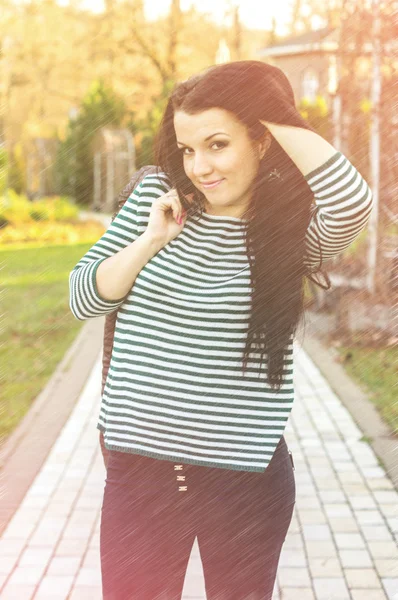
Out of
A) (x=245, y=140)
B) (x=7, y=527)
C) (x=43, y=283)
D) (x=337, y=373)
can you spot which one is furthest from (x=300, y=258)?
(x=43, y=283)

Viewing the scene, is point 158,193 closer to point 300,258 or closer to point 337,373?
point 300,258

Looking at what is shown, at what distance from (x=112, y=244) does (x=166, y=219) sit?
0.51 ft

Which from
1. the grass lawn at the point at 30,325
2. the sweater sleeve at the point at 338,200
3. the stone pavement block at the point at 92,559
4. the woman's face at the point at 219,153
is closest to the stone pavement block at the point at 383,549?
the stone pavement block at the point at 92,559

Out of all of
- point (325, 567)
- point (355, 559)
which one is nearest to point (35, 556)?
point (325, 567)

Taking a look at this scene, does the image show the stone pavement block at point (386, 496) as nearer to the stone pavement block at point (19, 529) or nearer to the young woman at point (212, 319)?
the stone pavement block at point (19, 529)

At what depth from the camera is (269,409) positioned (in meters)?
1.82

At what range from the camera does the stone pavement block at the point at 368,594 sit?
3244 millimetres

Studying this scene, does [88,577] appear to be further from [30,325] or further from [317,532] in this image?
[30,325]

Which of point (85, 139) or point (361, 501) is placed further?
point (85, 139)

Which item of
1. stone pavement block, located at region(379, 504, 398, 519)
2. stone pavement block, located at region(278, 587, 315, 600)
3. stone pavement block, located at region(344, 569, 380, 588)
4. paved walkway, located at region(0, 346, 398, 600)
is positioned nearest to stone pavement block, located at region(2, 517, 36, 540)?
paved walkway, located at region(0, 346, 398, 600)

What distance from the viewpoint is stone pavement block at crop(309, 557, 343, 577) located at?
3467 mm

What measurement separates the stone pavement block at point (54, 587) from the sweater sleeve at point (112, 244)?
5.89 feet

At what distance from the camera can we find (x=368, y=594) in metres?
3.27

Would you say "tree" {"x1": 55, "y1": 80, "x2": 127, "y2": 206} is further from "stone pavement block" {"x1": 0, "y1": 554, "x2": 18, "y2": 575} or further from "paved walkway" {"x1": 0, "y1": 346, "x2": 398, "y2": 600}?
"stone pavement block" {"x1": 0, "y1": 554, "x2": 18, "y2": 575}
